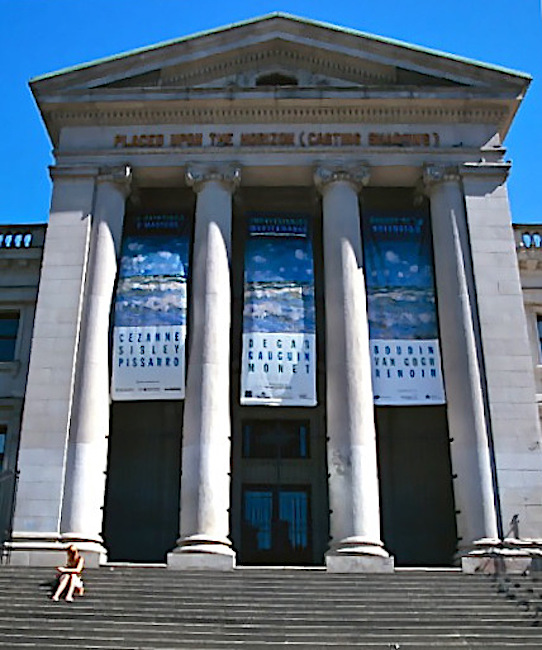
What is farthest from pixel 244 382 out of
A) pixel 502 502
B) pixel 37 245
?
pixel 37 245

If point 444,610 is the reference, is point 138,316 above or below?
above

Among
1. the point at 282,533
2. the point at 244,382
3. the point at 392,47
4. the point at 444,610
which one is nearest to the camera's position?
the point at 444,610

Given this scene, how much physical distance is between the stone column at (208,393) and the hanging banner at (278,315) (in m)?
0.72

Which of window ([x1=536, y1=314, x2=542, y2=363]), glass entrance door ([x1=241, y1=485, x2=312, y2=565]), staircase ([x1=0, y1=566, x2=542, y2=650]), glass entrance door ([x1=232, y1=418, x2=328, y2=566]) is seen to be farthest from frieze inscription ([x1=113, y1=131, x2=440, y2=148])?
staircase ([x1=0, y1=566, x2=542, y2=650])

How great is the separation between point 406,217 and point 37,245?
11.7 meters

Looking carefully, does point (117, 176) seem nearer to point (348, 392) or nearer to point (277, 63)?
point (277, 63)

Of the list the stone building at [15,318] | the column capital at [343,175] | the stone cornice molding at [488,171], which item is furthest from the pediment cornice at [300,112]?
the stone building at [15,318]

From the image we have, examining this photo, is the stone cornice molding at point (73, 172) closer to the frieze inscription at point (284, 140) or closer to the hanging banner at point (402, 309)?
the frieze inscription at point (284, 140)

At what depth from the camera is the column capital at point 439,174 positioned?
2319 centimetres

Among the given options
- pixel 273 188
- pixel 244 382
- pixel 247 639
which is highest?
pixel 273 188

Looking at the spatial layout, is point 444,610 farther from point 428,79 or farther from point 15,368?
point 428,79

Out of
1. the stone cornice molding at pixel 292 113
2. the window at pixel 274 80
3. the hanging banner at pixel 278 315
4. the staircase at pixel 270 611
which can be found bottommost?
the staircase at pixel 270 611

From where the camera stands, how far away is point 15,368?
23328 mm

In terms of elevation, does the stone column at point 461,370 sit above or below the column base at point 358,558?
above
